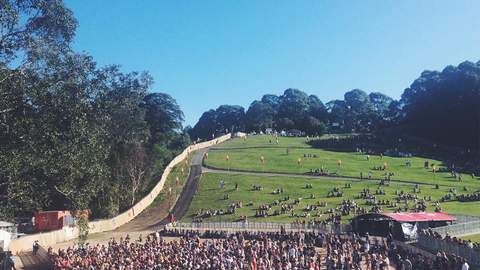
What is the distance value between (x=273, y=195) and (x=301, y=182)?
27.5 ft

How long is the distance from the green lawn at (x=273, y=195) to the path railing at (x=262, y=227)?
226 inches

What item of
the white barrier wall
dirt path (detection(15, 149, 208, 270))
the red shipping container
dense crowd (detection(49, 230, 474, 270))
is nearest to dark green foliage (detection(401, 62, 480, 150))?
dirt path (detection(15, 149, 208, 270))

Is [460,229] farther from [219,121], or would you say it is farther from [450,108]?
[219,121]

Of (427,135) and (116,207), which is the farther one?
(427,135)

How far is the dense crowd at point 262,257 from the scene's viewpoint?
30.2m

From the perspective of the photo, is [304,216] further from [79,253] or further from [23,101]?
[23,101]

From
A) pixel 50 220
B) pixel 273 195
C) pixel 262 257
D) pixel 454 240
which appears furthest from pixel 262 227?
pixel 454 240

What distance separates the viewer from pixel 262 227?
166 feet

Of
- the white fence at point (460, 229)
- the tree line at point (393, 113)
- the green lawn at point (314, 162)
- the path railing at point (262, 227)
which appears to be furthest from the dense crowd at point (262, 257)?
the tree line at point (393, 113)

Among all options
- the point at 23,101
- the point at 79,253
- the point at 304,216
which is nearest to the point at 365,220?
the point at 304,216

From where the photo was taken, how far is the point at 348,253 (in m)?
34.8

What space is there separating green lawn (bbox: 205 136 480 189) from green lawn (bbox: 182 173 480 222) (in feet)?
21.2

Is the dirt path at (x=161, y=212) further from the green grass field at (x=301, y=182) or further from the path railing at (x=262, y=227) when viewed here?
the path railing at (x=262, y=227)

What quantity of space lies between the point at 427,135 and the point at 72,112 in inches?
3825
